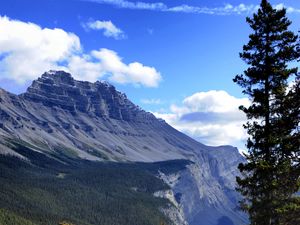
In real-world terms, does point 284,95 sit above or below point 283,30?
below

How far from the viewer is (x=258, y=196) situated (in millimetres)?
34000

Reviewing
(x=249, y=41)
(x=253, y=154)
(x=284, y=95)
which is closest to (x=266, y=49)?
(x=249, y=41)

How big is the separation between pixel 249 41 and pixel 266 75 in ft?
9.12

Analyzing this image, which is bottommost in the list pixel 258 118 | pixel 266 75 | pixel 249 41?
pixel 258 118

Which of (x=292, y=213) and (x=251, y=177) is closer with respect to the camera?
(x=292, y=213)

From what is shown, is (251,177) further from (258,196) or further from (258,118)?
(258,118)

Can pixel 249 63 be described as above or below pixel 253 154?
above

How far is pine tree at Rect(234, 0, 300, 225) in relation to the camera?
108 ft

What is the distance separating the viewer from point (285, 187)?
108 feet

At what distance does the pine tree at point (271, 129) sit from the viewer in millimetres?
32875

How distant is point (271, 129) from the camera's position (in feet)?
111

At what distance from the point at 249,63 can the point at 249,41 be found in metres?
1.58

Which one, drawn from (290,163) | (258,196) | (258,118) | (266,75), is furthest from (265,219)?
(266,75)

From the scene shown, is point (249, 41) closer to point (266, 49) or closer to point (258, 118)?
point (266, 49)
